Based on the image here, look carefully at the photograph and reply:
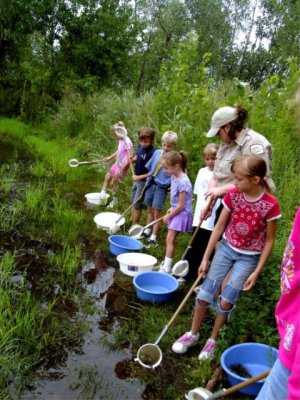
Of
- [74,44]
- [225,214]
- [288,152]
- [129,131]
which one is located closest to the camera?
[225,214]

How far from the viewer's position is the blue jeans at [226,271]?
2.79 meters

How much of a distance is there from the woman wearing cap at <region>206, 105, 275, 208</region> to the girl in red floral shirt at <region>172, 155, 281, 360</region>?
21 centimetres

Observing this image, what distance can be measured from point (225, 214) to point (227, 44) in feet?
81.7

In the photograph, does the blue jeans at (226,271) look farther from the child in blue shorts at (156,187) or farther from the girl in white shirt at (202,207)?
the child in blue shorts at (156,187)

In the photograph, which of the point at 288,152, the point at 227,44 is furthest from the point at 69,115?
the point at 227,44

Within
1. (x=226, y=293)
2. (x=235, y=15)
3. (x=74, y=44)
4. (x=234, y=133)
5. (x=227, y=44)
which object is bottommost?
(x=226, y=293)


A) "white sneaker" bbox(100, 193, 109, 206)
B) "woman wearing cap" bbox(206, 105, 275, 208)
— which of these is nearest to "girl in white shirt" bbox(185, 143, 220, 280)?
"woman wearing cap" bbox(206, 105, 275, 208)

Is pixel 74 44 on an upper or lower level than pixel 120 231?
upper

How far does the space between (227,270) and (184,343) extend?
0.67 meters

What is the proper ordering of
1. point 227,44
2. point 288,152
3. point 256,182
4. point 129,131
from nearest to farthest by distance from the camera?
point 256,182 < point 288,152 < point 129,131 < point 227,44

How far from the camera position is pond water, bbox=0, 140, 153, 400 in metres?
2.60

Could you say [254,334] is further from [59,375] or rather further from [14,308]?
[14,308]

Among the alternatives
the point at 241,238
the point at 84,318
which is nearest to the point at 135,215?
the point at 84,318

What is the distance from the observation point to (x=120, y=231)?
533 cm
